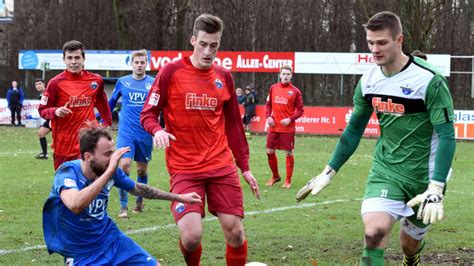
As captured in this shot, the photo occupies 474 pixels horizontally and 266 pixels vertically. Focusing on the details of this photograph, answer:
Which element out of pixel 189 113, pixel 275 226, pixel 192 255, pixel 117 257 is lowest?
pixel 275 226

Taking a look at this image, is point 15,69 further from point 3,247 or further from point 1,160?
point 3,247

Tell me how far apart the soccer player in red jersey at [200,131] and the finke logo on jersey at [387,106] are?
4.11ft

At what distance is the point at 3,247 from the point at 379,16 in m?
4.83

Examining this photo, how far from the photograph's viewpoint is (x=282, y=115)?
15891 mm

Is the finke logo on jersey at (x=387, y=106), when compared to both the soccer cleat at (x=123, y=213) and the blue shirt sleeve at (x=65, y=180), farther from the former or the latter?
the soccer cleat at (x=123, y=213)

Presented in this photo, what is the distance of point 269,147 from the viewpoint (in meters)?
15.6

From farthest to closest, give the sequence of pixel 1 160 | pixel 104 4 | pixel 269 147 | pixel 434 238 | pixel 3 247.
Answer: pixel 104 4, pixel 1 160, pixel 269 147, pixel 434 238, pixel 3 247

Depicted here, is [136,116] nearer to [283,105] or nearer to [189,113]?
[189,113]

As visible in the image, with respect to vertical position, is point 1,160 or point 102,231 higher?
point 102,231

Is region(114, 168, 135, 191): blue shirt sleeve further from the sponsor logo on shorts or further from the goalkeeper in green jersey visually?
the goalkeeper in green jersey

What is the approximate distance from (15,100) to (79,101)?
2505 centimetres

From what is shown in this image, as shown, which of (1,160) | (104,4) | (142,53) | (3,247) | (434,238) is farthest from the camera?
(104,4)

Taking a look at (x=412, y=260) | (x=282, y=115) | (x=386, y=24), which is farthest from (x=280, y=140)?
(x=386, y=24)

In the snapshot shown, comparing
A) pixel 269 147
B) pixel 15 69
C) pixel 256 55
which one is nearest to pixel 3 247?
pixel 269 147
